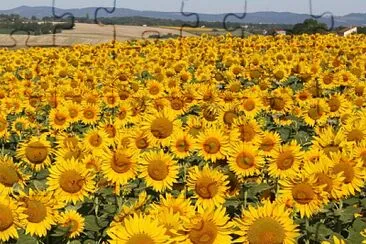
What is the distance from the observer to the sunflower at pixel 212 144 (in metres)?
5.61

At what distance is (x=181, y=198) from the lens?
422 centimetres

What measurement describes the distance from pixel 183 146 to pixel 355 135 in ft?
5.07

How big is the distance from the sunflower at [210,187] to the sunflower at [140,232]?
4.05ft

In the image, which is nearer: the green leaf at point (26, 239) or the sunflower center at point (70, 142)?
the green leaf at point (26, 239)

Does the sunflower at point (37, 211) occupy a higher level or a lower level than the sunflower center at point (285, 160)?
lower

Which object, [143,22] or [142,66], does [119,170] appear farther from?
[143,22]

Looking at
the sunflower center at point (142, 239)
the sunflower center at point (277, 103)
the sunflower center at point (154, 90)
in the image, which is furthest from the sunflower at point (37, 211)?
the sunflower center at point (154, 90)

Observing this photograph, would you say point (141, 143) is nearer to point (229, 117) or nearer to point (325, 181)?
point (229, 117)

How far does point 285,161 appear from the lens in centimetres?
529

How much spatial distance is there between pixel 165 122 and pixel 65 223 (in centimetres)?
176

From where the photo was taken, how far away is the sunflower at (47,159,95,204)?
511cm

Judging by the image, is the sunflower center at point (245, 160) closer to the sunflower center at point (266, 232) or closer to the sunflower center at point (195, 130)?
the sunflower center at point (195, 130)

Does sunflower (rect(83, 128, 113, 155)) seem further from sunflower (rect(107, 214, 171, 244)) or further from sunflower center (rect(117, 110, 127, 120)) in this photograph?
sunflower (rect(107, 214, 171, 244))

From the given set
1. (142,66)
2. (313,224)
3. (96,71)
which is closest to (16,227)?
(313,224)
